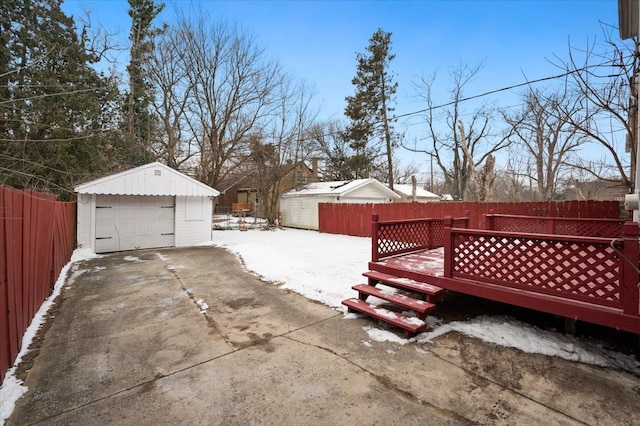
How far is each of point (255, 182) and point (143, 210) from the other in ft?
27.3

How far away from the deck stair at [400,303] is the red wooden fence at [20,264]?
356cm

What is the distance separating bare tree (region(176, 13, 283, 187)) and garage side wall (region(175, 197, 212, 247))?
192 inches

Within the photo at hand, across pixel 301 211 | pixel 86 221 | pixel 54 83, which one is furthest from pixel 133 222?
pixel 301 211

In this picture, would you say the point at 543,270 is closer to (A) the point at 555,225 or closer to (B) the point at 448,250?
(B) the point at 448,250

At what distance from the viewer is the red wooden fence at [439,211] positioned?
27.3 ft

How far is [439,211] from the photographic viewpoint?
1095cm

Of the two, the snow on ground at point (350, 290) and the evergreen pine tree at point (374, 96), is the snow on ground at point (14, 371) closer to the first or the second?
the snow on ground at point (350, 290)

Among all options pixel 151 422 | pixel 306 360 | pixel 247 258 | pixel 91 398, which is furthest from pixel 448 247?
pixel 247 258

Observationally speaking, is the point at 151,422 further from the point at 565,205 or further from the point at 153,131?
the point at 153,131

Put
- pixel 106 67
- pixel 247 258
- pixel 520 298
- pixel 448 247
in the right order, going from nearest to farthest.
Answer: pixel 520 298 → pixel 448 247 → pixel 247 258 → pixel 106 67

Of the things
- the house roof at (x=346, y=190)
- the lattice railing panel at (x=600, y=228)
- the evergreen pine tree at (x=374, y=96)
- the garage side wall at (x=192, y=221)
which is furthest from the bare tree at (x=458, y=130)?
the garage side wall at (x=192, y=221)

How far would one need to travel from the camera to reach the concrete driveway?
2.14 metres

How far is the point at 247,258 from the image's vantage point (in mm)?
8219

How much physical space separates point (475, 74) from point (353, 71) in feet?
26.5
